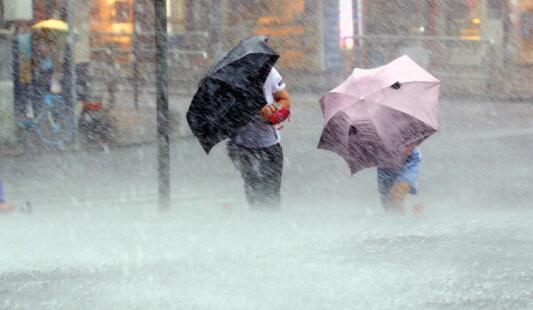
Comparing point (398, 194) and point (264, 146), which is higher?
point (264, 146)

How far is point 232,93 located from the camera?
28.2ft

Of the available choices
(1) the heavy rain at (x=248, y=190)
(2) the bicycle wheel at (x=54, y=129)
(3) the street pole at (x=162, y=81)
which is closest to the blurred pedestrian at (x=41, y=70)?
(1) the heavy rain at (x=248, y=190)

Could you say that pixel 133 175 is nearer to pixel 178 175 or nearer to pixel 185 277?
pixel 178 175

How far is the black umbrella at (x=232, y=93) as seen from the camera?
8.53 m

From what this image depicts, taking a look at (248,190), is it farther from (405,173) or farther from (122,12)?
(122,12)

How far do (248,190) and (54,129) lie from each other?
24.7ft

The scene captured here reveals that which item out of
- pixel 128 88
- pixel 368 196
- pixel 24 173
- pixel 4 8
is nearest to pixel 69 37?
pixel 4 8

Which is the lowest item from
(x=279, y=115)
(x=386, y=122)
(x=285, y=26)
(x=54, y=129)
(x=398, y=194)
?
(x=285, y=26)

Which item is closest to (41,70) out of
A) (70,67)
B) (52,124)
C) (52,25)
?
(70,67)

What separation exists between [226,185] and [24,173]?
97.7 inches

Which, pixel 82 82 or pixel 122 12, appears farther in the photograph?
pixel 122 12

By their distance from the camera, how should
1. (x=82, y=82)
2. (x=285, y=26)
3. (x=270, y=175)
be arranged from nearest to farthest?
(x=270, y=175)
(x=82, y=82)
(x=285, y=26)

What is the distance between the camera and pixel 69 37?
16.3 meters

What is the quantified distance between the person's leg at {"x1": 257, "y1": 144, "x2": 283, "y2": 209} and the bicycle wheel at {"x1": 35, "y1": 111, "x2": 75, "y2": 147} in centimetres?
754
